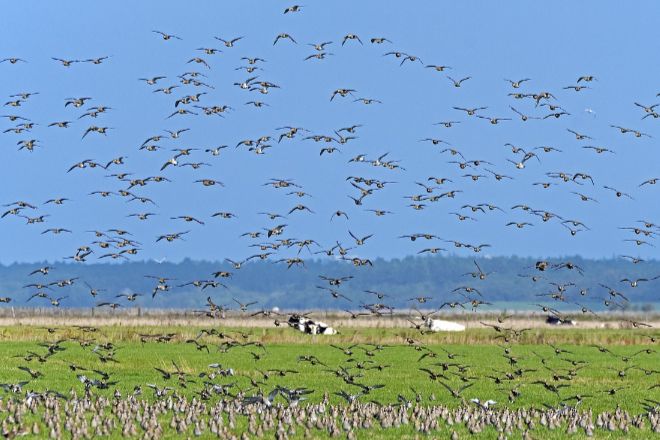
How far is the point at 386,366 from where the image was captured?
1751 inches

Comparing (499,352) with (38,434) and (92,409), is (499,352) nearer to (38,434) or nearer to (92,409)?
(92,409)

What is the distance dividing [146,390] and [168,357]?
18.9 meters

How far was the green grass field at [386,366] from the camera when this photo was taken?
136ft

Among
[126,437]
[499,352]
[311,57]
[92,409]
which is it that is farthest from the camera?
[499,352]

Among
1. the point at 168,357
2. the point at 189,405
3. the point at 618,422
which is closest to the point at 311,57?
the point at 189,405

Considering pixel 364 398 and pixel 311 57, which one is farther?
pixel 311 57

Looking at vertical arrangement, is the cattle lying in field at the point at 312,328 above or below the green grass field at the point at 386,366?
above

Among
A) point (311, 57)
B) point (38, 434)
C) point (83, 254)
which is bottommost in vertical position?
point (38, 434)

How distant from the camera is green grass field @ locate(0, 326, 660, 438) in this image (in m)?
41.4

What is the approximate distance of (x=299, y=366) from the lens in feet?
179

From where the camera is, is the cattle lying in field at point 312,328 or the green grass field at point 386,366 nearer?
the green grass field at point 386,366

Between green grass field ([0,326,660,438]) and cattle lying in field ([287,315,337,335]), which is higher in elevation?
cattle lying in field ([287,315,337,335])

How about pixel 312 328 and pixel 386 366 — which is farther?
pixel 312 328

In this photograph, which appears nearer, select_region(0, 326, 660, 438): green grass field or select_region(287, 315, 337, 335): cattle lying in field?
select_region(0, 326, 660, 438): green grass field
